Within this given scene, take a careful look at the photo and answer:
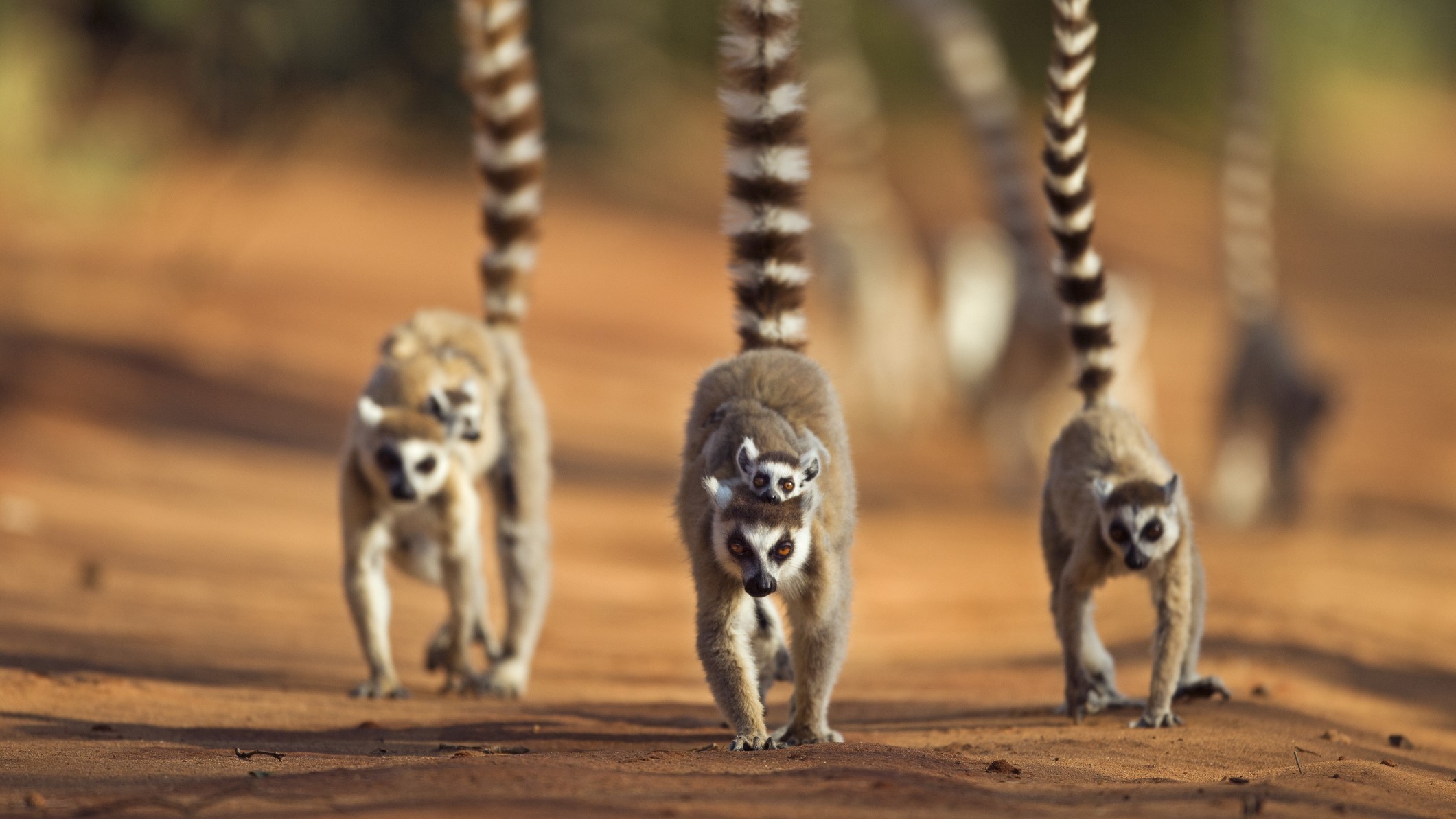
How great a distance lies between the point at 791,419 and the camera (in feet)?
21.4

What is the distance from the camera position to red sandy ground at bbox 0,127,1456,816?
5297 mm

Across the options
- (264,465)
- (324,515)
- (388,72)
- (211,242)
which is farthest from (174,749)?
(388,72)

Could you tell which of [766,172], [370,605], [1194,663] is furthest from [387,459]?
[1194,663]

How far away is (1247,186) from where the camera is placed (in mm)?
16516

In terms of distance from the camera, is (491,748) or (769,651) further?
(769,651)

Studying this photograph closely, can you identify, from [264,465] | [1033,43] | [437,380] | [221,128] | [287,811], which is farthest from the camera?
[1033,43]

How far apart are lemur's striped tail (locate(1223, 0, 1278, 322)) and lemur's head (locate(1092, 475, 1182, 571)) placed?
31.9 ft

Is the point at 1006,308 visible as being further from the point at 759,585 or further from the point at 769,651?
the point at 759,585

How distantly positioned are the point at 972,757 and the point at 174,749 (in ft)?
9.40

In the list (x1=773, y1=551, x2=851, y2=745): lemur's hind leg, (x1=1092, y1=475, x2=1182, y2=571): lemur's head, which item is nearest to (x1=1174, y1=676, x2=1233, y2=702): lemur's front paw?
(x1=1092, y1=475, x2=1182, y2=571): lemur's head

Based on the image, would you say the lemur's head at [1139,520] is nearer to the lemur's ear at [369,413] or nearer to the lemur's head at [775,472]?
the lemur's head at [775,472]

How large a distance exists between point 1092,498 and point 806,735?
184 centimetres

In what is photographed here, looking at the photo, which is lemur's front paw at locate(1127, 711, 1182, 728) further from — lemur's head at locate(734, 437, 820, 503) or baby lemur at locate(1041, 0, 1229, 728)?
lemur's head at locate(734, 437, 820, 503)

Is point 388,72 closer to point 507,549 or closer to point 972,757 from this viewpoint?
point 507,549
